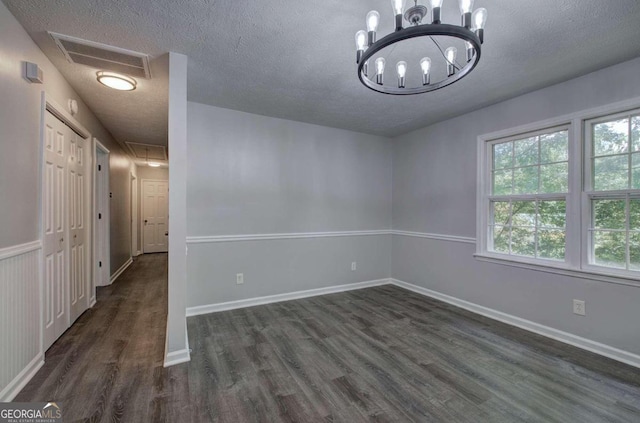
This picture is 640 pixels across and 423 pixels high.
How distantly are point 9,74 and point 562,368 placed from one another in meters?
4.38

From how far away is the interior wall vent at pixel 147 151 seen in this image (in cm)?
526

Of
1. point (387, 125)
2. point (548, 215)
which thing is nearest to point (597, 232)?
point (548, 215)

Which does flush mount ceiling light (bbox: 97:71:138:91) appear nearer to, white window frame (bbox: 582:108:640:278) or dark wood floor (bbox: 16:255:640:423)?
dark wood floor (bbox: 16:255:640:423)

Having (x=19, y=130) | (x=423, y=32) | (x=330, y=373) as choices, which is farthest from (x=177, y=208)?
(x=423, y=32)

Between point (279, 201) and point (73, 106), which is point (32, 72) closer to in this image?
point (73, 106)

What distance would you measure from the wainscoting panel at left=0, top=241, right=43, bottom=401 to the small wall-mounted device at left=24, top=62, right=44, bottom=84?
117 cm

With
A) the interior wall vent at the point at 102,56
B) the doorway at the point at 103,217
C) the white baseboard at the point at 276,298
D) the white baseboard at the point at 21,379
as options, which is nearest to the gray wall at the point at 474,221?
the white baseboard at the point at 276,298

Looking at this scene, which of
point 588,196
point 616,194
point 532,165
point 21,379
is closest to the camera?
point 21,379

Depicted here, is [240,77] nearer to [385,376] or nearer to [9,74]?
[9,74]

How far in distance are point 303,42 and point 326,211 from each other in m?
2.39

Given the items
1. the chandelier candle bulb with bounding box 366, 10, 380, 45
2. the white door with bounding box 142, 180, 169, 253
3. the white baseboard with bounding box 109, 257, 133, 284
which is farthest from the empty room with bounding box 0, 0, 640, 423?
the white door with bounding box 142, 180, 169, 253

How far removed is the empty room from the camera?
175 cm

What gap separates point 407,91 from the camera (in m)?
1.89

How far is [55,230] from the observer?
254 cm
